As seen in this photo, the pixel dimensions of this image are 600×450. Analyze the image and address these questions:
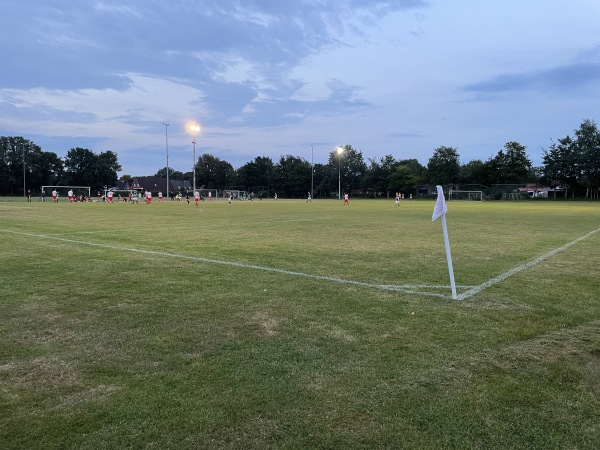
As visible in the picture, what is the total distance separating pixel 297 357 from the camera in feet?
14.0

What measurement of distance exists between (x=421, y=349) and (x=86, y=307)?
458cm

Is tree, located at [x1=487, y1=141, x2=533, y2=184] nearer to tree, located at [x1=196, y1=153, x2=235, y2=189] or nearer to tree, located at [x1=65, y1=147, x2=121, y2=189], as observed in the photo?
tree, located at [x1=196, y1=153, x2=235, y2=189]

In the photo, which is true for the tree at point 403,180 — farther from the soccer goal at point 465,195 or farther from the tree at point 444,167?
the soccer goal at point 465,195

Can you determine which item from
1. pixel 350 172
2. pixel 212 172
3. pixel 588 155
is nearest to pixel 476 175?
pixel 588 155

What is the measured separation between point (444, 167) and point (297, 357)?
105m

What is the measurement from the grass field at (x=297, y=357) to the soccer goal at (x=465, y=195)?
84455mm

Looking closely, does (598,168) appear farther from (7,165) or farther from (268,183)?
(7,165)

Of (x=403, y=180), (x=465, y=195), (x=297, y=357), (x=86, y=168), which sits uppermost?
(x=86, y=168)

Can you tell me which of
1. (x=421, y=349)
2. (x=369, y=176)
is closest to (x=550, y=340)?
(x=421, y=349)

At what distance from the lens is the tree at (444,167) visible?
10231 centimetres

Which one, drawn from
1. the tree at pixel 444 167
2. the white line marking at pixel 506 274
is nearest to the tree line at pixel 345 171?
the tree at pixel 444 167

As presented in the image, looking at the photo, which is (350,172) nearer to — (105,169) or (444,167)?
(444,167)

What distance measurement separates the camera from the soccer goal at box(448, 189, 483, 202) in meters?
87.2

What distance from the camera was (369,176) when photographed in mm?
116312
